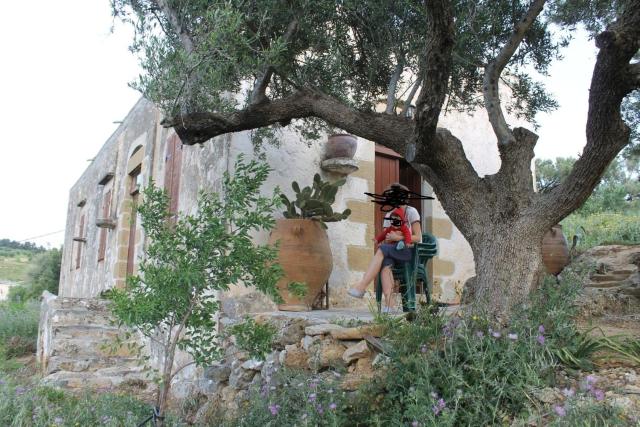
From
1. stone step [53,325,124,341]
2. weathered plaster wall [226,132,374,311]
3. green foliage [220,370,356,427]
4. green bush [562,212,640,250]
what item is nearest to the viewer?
green foliage [220,370,356,427]

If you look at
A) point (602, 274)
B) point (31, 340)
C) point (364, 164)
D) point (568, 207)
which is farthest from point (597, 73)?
point (31, 340)

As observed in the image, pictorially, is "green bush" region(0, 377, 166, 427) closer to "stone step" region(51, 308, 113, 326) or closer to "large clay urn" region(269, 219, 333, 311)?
"large clay urn" region(269, 219, 333, 311)

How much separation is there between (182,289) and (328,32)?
2771 millimetres

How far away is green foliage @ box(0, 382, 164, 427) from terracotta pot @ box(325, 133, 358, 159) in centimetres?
320

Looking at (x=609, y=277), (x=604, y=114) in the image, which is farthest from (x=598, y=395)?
(x=609, y=277)

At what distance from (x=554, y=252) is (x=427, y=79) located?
3.53 m

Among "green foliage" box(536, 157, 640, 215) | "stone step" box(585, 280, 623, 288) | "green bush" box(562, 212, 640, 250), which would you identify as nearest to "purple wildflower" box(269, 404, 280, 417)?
"stone step" box(585, 280, 623, 288)

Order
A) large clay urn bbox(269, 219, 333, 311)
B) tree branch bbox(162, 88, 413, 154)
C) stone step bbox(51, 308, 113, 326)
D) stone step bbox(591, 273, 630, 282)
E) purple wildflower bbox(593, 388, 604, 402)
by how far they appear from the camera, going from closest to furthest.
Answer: purple wildflower bbox(593, 388, 604, 402) < tree branch bbox(162, 88, 413, 154) < large clay urn bbox(269, 219, 333, 311) < stone step bbox(591, 273, 630, 282) < stone step bbox(51, 308, 113, 326)

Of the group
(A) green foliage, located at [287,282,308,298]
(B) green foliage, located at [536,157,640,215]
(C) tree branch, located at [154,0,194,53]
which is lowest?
(A) green foliage, located at [287,282,308,298]

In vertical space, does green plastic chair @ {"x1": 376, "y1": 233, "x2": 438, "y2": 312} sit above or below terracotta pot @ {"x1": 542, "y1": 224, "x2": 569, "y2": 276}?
below

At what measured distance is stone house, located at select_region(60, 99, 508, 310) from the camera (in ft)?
19.0

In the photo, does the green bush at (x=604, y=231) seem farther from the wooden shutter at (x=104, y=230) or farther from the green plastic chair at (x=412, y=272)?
the wooden shutter at (x=104, y=230)

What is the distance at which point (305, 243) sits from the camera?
16.5 feet

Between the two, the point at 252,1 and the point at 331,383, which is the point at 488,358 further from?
the point at 252,1
